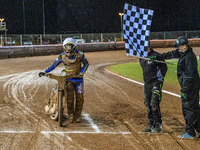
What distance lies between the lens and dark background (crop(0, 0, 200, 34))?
47.8m

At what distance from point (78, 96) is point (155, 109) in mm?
1588

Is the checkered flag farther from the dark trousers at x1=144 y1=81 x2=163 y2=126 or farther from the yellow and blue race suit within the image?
the yellow and blue race suit

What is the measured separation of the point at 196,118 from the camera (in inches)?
199

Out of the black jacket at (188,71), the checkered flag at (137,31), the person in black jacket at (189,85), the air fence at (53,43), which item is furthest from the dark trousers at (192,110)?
the air fence at (53,43)

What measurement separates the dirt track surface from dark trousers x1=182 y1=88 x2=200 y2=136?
0.81 ft

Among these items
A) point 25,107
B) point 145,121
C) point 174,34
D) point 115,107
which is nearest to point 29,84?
point 25,107

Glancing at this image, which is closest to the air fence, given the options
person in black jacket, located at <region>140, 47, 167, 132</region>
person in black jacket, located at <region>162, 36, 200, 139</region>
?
person in black jacket, located at <region>140, 47, 167, 132</region>

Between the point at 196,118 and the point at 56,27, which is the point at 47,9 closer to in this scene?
the point at 56,27

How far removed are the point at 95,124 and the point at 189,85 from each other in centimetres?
205

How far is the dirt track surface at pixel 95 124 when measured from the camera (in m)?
4.81

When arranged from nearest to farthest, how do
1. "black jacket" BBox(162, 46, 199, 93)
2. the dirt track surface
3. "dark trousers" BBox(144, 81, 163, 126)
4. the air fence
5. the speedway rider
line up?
the dirt track surface, "black jacket" BBox(162, 46, 199, 93), "dark trousers" BBox(144, 81, 163, 126), the speedway rider, the air fence

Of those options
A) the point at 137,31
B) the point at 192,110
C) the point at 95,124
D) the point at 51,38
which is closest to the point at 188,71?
the point at 192,110

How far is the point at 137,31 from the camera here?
5500 millimetres

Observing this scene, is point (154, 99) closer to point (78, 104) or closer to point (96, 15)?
point (78, 104)
